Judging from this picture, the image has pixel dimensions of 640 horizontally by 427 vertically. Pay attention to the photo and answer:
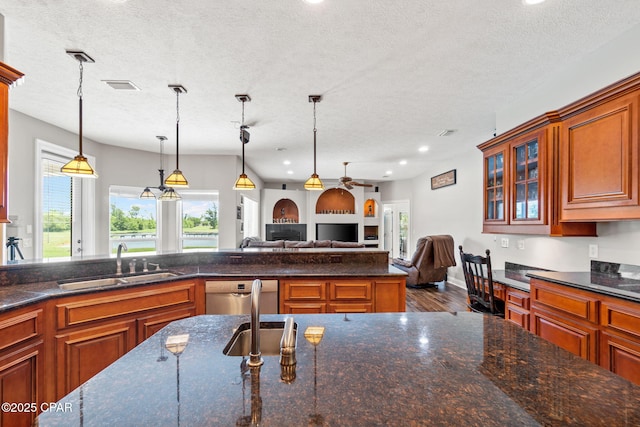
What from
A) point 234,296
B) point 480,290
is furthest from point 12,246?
point 480,290

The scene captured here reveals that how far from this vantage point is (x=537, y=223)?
2697 millimetres

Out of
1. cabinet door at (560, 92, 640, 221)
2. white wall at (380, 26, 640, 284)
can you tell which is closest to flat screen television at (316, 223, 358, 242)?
white wall at (380, 26, 640, 284)

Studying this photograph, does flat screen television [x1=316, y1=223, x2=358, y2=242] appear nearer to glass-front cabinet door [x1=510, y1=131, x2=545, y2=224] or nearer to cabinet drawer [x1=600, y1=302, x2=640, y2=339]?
Answer: glass-front cabinet door [x1=510, y1=131, x2=545, y2=224]

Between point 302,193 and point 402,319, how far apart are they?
26.6 feet

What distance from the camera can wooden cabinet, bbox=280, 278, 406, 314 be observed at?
8.91ft

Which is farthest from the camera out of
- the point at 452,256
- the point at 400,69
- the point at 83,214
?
the point at 452,256

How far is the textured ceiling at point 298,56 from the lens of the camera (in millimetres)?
1902

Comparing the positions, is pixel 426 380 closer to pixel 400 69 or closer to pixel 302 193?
pixel 400 69

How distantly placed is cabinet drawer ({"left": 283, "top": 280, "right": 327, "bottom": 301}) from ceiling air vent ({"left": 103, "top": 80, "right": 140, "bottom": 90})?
7.97 ft

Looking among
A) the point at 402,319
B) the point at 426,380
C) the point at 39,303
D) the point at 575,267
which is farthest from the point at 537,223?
the point at 39,303

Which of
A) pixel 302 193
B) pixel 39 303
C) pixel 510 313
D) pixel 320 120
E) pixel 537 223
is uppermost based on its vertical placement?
pixel 320 120

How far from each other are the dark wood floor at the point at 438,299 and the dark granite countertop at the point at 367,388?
3677 millimetres

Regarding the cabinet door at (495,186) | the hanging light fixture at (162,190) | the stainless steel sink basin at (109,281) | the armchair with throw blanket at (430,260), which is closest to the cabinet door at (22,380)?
the stainless steel sink basin at (109,281)

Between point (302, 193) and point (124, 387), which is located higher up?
point (302, 193)
